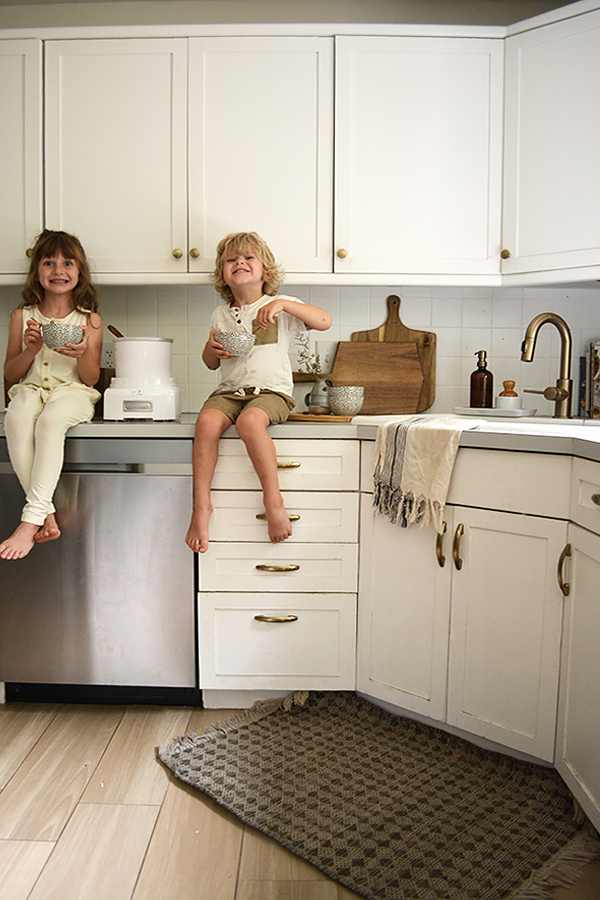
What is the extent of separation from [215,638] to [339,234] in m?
1.32

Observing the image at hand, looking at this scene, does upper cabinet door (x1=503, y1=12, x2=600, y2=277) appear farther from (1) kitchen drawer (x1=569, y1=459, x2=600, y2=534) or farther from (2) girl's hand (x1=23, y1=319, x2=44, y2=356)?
(2) girl's hand (x1=23, y1=319, x2=44, y2=356)

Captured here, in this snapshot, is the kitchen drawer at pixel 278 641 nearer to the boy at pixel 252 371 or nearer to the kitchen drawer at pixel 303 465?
the boy at pixel 252 371

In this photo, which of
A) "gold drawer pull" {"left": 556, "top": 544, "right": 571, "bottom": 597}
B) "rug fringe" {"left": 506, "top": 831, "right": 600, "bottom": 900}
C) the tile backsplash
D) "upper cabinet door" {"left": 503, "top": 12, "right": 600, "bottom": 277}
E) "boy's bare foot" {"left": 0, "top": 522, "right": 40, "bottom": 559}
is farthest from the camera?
the tile backsplash

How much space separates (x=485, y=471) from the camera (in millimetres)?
1655

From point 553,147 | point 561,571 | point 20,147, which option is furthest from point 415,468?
point 20,147

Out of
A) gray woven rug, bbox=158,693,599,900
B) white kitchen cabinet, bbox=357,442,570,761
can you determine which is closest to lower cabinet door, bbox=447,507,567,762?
white kitchen cabinet, bbox=357,442,570,761

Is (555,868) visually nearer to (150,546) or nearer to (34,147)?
(150,546)

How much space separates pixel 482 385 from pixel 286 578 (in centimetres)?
99

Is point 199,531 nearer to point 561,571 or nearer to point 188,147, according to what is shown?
point 561,571

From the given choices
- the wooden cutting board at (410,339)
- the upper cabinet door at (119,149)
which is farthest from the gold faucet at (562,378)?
the upper cabinet door at (119,149)

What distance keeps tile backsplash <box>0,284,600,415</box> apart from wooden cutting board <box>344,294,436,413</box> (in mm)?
26

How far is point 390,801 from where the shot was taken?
1.53m

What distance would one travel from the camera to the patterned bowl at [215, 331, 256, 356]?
196 centimetres

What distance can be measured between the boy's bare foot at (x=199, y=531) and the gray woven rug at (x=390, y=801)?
1.65ft
